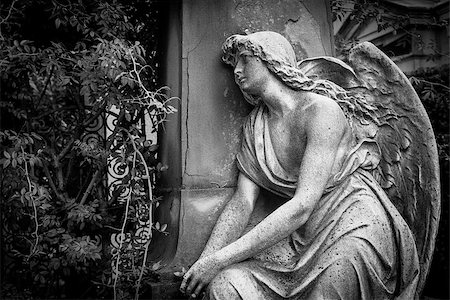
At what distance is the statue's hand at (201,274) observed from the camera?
300 cm

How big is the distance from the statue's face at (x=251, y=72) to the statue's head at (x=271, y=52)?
22 mm

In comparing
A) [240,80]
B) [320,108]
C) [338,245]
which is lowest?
[338,245]

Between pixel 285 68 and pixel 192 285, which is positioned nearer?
pixel 192 285

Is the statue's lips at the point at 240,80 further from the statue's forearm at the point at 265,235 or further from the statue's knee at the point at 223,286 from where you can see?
the statue's knee at the point at 223,286

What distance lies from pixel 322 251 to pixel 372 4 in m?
2.31

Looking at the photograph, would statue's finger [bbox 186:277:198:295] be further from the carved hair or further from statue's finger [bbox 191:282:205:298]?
the carved hair

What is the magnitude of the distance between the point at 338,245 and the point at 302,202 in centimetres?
27

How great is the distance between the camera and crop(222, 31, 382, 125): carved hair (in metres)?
3.23

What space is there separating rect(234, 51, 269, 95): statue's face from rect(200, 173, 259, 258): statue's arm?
0.49 m

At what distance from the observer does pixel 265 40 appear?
330cm

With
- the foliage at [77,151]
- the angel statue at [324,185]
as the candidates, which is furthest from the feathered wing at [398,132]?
the foliage at [77,151]

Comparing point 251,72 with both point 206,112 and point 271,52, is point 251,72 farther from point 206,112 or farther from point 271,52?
point 206,112

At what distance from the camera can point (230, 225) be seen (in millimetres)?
3244

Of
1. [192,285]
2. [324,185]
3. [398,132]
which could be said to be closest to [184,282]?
[192,285]
